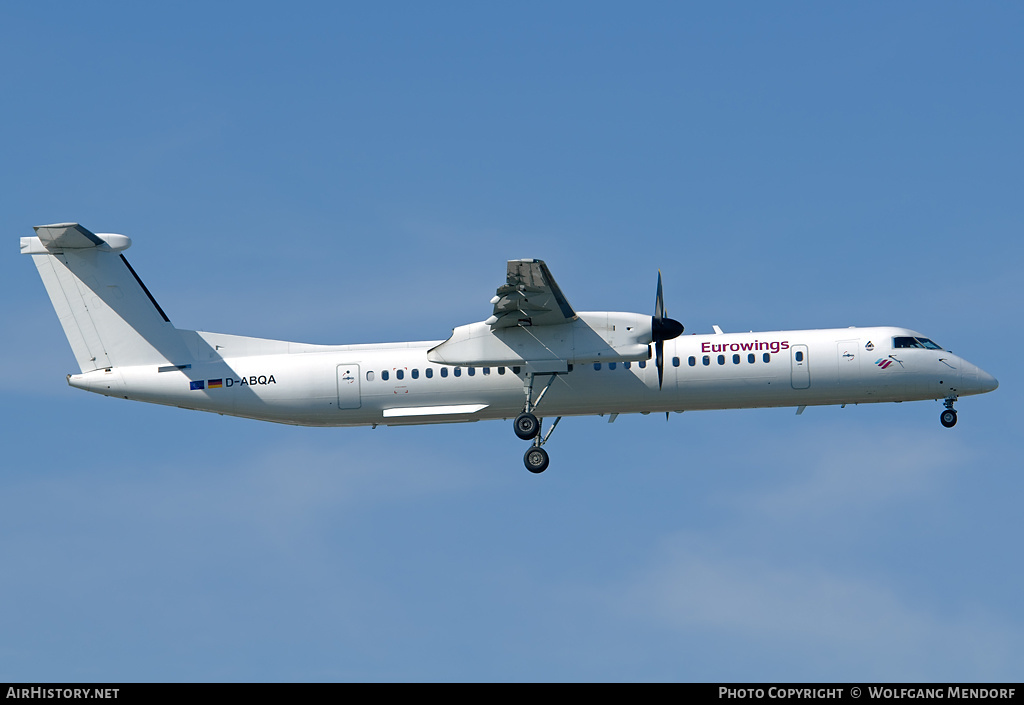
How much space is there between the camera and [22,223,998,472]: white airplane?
2728 cm

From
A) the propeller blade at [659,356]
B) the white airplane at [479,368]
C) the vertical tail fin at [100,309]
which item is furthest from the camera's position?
the vertical tail fin at [100,309]

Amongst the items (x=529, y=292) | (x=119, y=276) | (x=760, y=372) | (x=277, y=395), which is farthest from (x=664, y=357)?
(x=119, y=276)

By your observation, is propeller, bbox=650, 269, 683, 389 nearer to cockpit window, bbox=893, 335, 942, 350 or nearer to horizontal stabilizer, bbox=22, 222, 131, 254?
cockpit window, bbox=893, 335, 942, 350

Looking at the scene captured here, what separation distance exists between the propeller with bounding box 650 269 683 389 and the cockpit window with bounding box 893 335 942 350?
5.74 metres

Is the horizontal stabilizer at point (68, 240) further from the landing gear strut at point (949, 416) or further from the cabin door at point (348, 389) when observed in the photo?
the landing gear strut at point (949, 416)

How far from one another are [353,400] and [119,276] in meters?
6.94

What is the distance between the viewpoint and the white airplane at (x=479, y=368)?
2728 centimetres

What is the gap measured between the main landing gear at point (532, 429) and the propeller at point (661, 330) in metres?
2.46

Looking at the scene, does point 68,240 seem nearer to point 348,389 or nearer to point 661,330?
point 348,389

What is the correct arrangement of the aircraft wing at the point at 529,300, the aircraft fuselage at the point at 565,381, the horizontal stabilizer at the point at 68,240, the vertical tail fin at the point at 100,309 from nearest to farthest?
the aircraft wing at the point at 529,300 < the aircraft fuselage at the point at 565,381 < the horizontal stabilizer at the point at 68,240 < the vertical tail fin at the point at 100,309

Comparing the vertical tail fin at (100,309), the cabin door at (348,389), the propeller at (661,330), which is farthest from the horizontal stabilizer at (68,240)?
the propeller at (661,330)

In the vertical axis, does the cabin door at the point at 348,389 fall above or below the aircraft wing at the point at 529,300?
below
